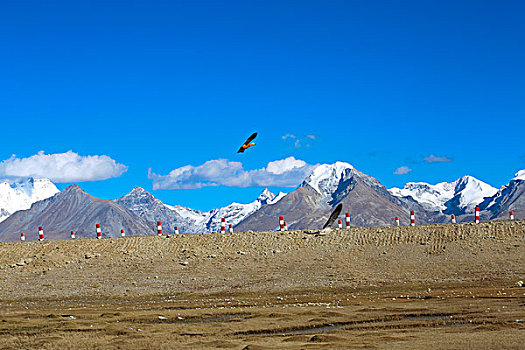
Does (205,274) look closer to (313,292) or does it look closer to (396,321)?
(313,292)

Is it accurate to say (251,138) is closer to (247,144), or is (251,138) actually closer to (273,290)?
(247,144)

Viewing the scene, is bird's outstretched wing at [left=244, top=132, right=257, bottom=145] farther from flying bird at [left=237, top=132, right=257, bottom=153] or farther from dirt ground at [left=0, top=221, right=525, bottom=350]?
dirt ground at [left=0, top=221, right=525, bottom=350]

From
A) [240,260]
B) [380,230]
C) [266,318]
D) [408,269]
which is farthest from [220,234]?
[266,318]

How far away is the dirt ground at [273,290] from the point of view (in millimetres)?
19297

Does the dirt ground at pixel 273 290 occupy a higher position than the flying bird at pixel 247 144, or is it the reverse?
the flying bird at pixel 247 144

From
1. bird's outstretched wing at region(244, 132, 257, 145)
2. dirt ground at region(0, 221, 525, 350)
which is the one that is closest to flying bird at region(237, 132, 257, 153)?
bird's outstretched wing at region(244, 132, 257, 145)

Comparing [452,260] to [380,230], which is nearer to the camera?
[452,260]

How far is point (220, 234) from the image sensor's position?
1770 inches

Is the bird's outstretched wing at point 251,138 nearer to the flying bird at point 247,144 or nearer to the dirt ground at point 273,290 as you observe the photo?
the flying bird at point 247,144

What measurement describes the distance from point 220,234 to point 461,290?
67.3 ft

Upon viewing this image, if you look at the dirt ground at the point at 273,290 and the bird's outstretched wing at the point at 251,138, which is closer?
the dirt ground at the point at 273,290

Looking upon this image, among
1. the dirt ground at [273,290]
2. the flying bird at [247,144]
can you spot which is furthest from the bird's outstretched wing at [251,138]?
the dirt ground at [273,290]

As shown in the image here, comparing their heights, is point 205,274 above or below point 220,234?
below

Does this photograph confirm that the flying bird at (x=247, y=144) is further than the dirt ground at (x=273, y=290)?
Yes
